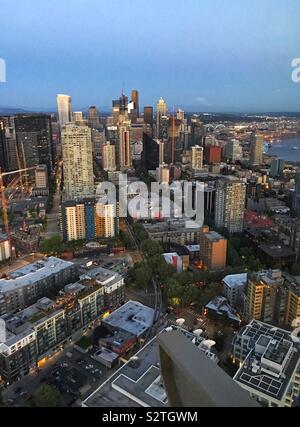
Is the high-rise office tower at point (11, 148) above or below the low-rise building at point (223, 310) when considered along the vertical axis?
above

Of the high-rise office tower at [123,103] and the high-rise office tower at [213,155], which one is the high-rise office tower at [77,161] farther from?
the high-rise office tower at [123,103]

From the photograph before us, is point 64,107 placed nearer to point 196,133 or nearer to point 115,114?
point 115,114

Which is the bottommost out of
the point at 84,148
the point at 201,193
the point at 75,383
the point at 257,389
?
the point at 75,383

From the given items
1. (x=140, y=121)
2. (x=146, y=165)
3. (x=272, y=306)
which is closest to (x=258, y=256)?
Result: (x=272, y=306)

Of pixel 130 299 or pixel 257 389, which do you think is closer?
pixel 257 389

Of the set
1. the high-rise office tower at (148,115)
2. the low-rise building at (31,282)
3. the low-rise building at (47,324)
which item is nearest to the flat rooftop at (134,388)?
the low-rise building at (47,324)

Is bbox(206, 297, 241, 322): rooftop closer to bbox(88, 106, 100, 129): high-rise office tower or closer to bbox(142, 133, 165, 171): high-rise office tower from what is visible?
bbox(142, 133, 165, 171): high-rise office tower

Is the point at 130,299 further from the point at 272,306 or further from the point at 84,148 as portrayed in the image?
the point at 84,148
